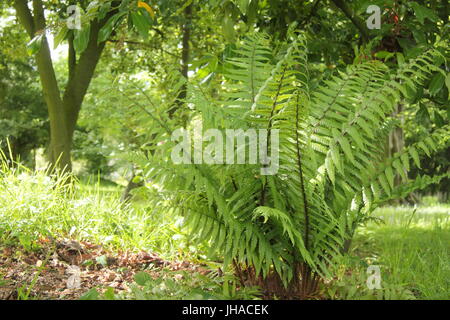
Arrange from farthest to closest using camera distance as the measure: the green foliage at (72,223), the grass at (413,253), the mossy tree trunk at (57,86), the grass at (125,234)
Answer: the mossy tree trunk at (57,86) < the green foliage at (72,223) < the grass at (125,234) < the grass at (413,253)

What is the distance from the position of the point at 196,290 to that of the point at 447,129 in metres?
1.33

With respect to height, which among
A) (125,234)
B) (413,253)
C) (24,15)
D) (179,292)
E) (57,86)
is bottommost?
(179,292)

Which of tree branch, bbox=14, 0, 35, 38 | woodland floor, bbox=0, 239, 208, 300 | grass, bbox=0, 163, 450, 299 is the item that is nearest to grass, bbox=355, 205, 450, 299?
grass, bbox=0, 163, 450, 299

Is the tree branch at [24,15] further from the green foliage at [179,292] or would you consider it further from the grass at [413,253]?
the grass at [413,253]

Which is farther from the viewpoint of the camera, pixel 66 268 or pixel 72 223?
pixel 72 223

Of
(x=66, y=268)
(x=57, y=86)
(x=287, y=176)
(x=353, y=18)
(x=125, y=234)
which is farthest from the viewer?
(x=57, y=86)

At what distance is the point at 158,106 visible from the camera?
192cm

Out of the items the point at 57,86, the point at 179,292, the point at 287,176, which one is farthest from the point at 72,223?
the point at 57,86

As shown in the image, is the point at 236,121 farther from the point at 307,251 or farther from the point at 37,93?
the point at 37,93

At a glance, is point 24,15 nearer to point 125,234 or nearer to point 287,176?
point 125,234

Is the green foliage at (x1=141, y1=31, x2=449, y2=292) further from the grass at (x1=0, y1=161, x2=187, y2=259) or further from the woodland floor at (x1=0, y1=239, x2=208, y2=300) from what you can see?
the grass at (x1=0, y1=161, x2=187, y2=259)

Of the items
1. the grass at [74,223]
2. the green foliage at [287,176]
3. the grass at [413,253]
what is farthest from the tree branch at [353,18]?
the grass at [74,223]

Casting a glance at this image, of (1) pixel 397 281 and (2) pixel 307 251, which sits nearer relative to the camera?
(2) pixel 307 251
